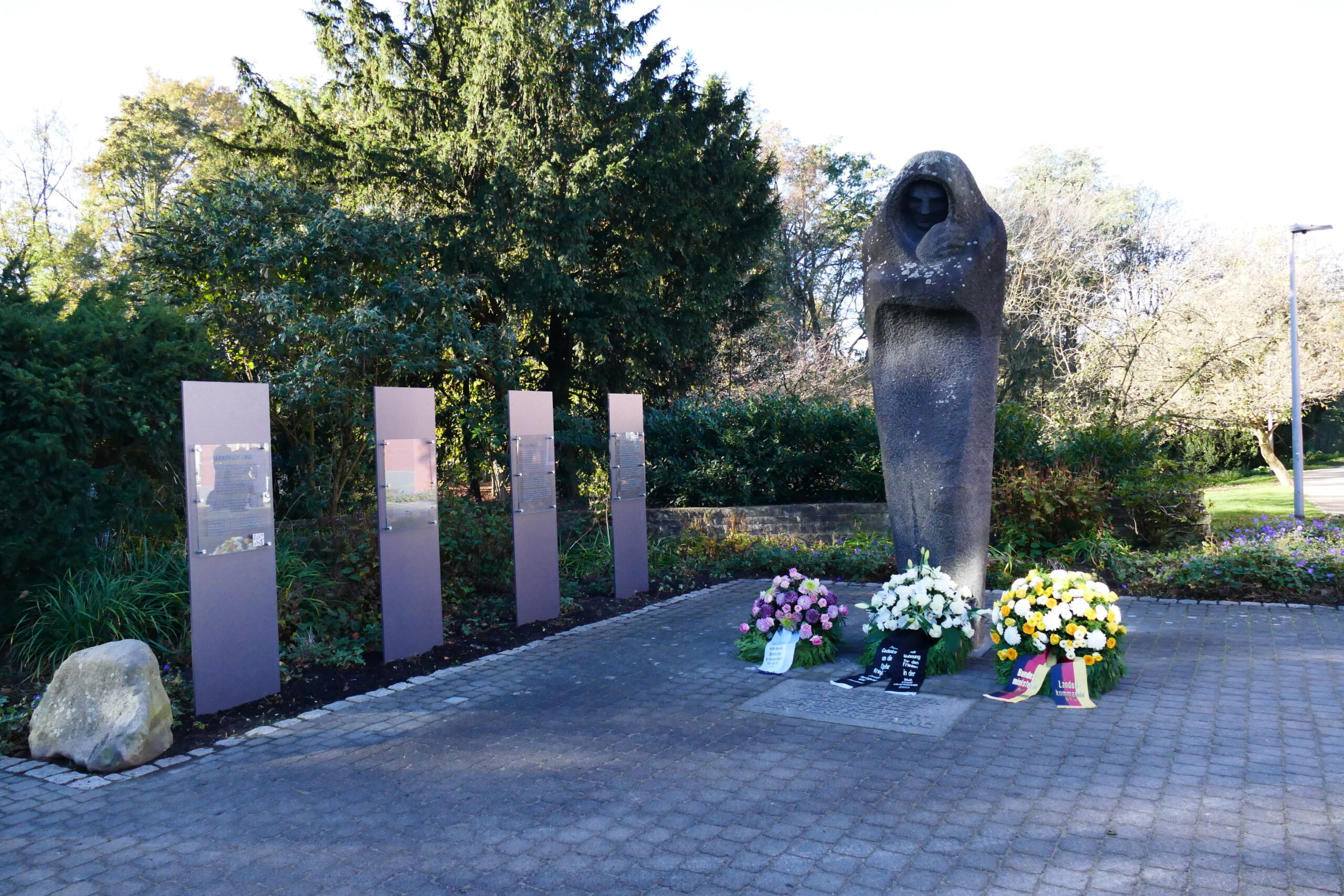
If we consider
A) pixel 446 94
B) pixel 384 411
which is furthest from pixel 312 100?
pixel 384 411

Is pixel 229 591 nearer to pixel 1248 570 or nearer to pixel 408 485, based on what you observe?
pixel 408 485

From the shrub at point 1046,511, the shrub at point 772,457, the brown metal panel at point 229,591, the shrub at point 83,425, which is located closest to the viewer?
the brown metal panel at point 229,591

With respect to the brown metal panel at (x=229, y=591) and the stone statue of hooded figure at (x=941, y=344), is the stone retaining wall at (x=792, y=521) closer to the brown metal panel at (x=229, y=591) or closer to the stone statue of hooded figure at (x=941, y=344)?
the stone statue of hooded figure at (x=941, y=344)

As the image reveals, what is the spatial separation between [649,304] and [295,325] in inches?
213

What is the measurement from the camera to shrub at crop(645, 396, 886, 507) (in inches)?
501

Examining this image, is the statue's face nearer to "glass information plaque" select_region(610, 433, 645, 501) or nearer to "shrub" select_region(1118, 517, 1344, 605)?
"glass information plaque" select_region(610, 433, 645, 501)

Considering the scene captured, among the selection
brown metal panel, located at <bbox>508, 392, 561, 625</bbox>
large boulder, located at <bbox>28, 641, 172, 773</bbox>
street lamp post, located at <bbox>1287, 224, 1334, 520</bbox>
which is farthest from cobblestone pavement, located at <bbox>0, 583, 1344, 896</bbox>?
street lamp post, located at <bbox>1287, 224, 1334, 520</bbox>

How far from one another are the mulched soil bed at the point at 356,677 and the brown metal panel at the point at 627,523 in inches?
18.8

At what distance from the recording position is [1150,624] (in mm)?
7883

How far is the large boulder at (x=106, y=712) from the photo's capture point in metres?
4.90

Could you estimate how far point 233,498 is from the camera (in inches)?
230

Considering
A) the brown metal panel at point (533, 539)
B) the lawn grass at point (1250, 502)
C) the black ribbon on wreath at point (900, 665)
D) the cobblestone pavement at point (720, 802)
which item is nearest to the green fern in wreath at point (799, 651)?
the black ribbon on wreath at point (900, 665)

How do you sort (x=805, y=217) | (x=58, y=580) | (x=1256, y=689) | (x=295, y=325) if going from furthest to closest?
(x=805, y=217) → (x=295, y=325) → (x=58, y=580) → (x=1256, y=689)

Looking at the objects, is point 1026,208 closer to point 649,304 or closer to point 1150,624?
point 649,304
